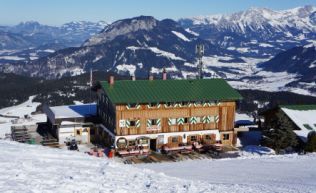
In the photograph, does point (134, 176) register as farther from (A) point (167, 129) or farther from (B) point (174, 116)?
(B) point (174, 116)

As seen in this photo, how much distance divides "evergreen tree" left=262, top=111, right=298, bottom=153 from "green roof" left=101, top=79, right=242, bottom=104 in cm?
593

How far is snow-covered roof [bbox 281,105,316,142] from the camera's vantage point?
5434 centimetres

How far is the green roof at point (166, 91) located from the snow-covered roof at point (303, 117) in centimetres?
780

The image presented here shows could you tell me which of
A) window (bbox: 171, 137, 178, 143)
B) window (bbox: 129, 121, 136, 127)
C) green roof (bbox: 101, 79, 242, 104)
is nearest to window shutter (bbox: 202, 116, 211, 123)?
green roof (bbox: 101, 79, 242, 104)

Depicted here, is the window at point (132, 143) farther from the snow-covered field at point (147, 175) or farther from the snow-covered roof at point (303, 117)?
the snow-covered roof at point (303, 117)

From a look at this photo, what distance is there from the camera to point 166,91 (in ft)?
176

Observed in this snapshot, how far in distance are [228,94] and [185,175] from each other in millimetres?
21465

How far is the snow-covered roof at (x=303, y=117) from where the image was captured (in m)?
54.3

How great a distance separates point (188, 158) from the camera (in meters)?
48.6

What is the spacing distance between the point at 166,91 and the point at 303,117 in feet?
58.5

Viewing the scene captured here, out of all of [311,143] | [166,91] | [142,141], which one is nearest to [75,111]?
[142,141]

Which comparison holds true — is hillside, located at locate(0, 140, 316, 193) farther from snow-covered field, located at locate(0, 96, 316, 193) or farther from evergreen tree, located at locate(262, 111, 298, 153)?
evergreen tree, located at locate(262, 111, 298, 153)

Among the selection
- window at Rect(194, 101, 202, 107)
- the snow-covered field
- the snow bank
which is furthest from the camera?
window at Rect(194, 101, 202, 107)

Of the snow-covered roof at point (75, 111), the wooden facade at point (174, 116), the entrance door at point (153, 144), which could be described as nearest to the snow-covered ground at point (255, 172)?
the wooden facade at point (174, 116)
